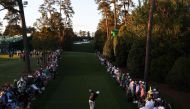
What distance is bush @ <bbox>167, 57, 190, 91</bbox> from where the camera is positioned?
32.9 m

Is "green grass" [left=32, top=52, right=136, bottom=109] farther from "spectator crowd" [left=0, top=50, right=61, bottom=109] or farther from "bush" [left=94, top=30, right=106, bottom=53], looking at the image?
"bush" [left=94, top=30, right=106, bottom=53]

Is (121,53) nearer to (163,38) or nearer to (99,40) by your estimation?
(163,38)

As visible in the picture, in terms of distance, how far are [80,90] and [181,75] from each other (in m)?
8.46

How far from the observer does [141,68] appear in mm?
43469

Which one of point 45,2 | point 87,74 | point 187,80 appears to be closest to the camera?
point 187,80

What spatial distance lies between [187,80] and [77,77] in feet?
56.2

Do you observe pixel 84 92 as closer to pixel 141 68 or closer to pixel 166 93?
pixel 166 93

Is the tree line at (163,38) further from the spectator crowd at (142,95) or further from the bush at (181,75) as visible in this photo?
the spectator crowd at (142,95)

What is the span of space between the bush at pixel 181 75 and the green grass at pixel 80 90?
3.96 m

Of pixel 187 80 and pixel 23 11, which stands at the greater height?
pixel 23 11

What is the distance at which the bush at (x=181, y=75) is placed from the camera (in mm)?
32875

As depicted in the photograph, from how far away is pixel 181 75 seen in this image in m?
33.0

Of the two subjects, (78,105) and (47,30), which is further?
(47,30)

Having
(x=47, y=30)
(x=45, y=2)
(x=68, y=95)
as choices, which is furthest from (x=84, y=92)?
(x=45, y=2)
